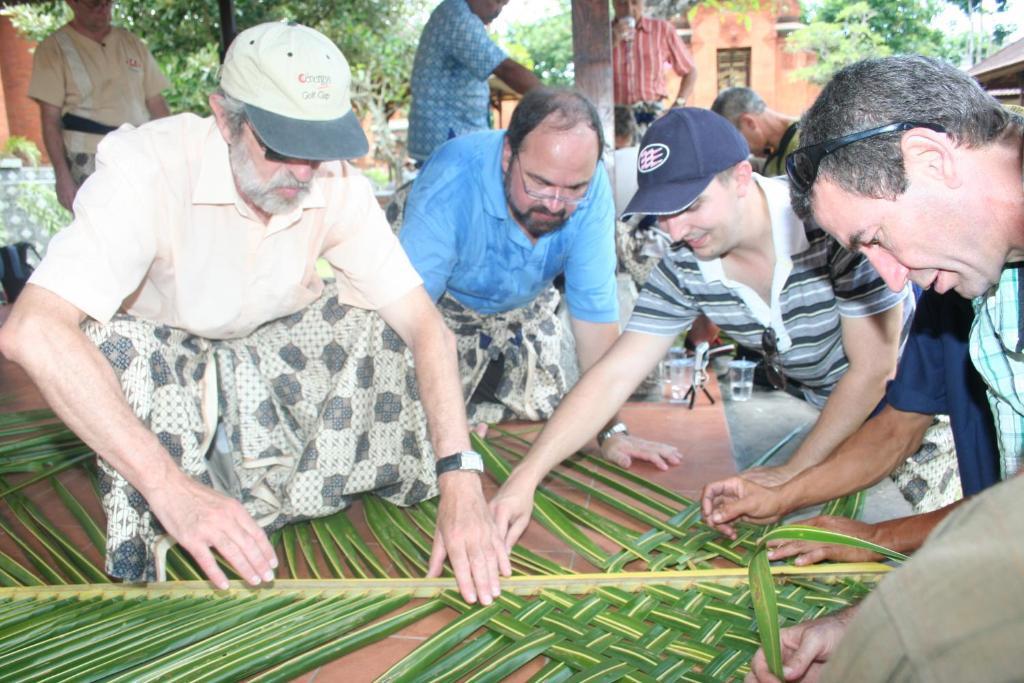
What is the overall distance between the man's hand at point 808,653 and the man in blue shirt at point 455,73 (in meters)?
2.80

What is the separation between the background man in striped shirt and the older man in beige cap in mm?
3980

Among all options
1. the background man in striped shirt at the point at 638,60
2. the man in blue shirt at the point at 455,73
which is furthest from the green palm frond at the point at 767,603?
the background man in striped shirt at the point at 638,60

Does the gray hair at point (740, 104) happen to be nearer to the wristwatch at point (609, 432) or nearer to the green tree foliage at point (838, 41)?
the wristwatch at point (609, 432)

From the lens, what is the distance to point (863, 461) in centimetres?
208

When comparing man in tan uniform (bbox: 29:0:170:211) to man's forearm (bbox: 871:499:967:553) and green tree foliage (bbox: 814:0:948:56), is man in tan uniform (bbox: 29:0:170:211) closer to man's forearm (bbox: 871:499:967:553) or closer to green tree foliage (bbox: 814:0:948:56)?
man's forearm (bbox: 871:499:967:553)

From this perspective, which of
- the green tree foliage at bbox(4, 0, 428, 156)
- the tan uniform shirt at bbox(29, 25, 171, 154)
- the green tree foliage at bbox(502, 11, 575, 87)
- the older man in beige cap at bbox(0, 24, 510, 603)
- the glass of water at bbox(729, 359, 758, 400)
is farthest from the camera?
the green tree foliage at bbox(502, 11, 575, 87)

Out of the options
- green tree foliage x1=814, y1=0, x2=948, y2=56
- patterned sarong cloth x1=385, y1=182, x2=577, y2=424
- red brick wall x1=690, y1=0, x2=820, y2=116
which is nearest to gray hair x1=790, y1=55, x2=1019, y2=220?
patterned sarong cloth x1=385, y1=182, x2=577, y2=424

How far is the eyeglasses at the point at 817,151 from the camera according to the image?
140cm

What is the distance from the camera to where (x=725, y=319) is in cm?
263

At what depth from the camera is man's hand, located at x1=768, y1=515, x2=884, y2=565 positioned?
74.9 inches

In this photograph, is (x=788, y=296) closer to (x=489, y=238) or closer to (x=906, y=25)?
(x=489, y=238)

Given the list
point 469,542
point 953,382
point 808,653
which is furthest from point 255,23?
point 808,653

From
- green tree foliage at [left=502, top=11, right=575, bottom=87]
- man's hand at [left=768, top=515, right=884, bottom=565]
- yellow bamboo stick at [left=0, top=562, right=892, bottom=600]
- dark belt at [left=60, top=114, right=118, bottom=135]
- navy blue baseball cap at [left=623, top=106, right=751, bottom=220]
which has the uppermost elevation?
navy blue baseball cap at [left=623, top=106, right=751, bottom=220]

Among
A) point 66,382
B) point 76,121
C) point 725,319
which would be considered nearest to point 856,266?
point 725,319
